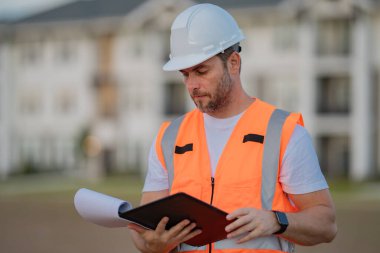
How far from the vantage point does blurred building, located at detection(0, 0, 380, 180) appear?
36344mm

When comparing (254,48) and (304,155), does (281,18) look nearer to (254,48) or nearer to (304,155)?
(254,48)

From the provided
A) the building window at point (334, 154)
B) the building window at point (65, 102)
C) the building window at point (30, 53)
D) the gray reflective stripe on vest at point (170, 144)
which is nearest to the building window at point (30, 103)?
the building window at point (65, 102)

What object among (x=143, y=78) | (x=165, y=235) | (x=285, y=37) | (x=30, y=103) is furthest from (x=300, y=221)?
(x=30, y=103)

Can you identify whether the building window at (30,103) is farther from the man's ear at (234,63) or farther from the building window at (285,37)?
the man's ear at (234,63)

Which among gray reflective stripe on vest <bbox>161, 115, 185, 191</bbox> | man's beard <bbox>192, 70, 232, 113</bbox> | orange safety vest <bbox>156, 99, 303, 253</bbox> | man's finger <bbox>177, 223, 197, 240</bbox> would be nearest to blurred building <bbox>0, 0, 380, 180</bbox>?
gray reflective stripe on vest <bbox>161, 115, 185, 191</bbox>

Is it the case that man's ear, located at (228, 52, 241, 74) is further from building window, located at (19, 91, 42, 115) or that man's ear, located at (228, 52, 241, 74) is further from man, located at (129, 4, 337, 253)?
building window, located at (19, 91, 42, 115)

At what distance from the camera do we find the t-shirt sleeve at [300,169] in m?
3.00

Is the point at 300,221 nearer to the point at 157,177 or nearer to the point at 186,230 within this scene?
the point at 186,230

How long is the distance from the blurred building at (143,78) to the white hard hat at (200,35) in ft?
109

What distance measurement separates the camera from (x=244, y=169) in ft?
10.0

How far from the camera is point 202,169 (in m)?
3.12

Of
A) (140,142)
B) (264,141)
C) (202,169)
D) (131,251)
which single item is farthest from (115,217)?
(140,142)

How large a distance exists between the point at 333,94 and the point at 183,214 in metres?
34.8

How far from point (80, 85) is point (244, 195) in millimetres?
40759
